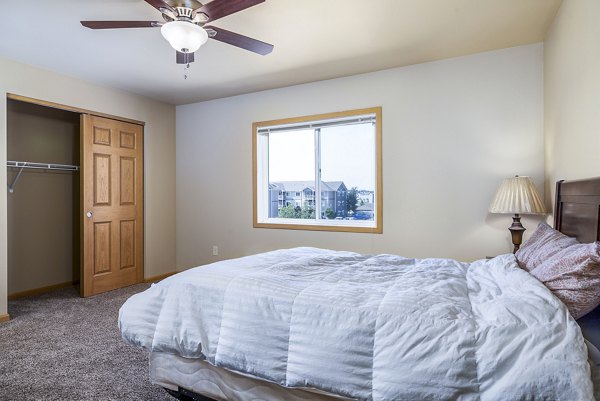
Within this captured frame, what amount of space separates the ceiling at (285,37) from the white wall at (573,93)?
273 millimetres

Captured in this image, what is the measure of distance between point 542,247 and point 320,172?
8.50 feet

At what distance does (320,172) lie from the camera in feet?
13.6

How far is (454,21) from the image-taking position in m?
2.67

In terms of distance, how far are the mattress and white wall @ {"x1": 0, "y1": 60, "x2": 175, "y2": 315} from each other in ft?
10.1

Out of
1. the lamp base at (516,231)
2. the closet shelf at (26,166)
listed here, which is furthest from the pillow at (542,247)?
the closet shelf at (26,166)

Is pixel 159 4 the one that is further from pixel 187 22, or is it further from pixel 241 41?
pixel 241 41

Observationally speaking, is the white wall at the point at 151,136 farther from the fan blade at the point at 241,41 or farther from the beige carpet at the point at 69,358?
the fan blade at the point at 241,41

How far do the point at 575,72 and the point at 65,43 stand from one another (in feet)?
12.7

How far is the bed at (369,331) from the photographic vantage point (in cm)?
115

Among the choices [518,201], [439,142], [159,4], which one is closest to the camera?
[159,4]

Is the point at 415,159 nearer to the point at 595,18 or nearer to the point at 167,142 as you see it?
the point at 595,18

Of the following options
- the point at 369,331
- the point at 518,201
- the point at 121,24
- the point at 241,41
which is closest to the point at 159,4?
the point at 121,24

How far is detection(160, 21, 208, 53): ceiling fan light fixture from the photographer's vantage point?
2.06 meters

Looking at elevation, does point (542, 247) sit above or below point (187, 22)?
below
